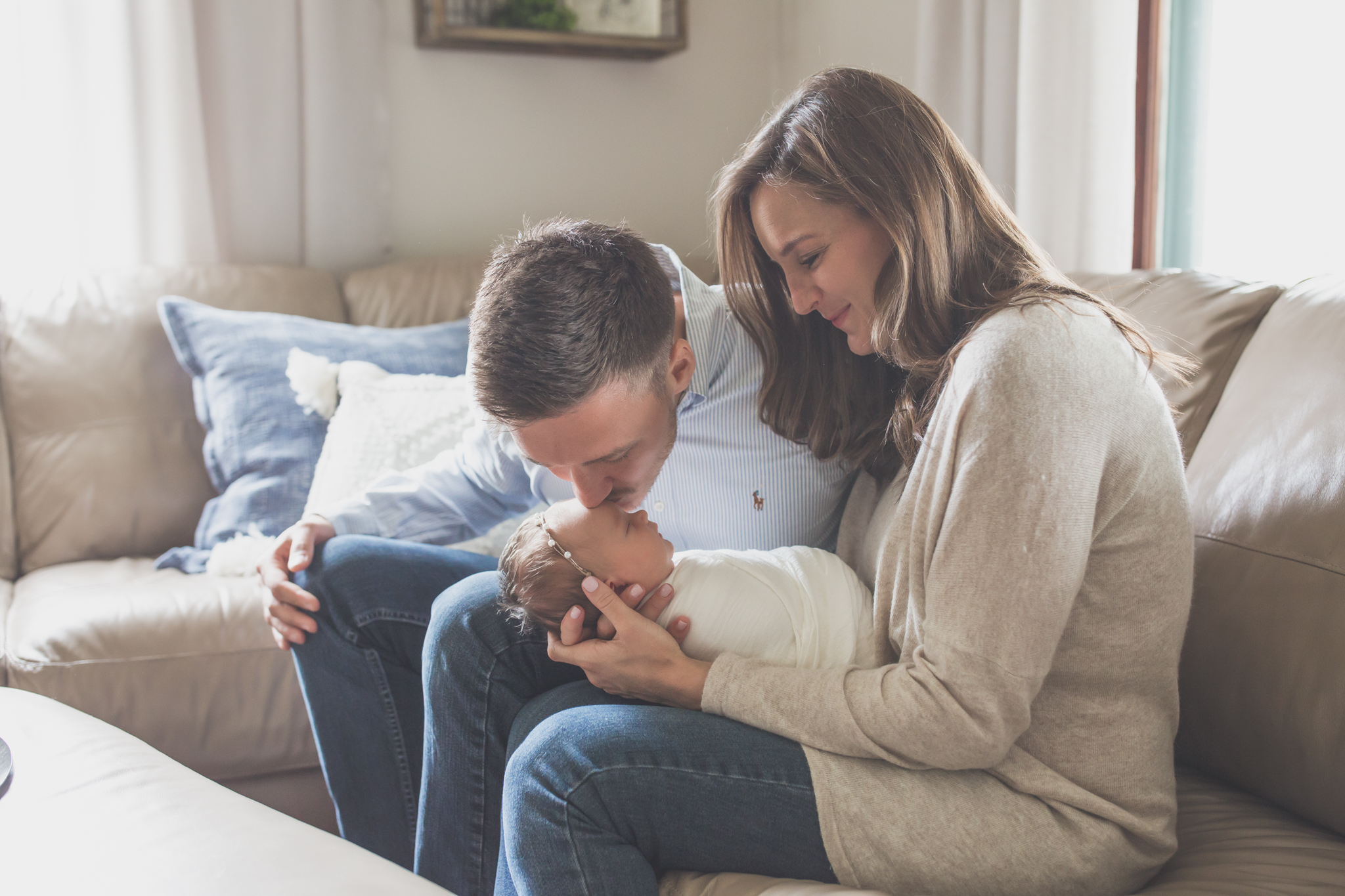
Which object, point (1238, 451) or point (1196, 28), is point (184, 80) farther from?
point (1238, 451)

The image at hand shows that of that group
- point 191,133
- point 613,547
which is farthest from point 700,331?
point 191,133

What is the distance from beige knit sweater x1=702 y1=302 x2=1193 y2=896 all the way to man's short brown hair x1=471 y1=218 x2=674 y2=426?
1.09 feet

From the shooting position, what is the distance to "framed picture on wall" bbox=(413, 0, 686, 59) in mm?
2594

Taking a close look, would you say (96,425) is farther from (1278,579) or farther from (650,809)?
(1278,579)

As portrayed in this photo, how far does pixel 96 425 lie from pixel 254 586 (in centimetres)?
63

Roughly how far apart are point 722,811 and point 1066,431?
0.44 m

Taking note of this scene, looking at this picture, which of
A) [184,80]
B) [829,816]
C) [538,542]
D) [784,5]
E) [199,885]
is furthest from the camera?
[784,5]

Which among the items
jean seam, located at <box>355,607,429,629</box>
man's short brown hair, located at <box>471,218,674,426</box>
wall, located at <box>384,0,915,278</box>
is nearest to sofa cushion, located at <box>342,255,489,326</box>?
wall, located at <box>384,0,915,278</box>

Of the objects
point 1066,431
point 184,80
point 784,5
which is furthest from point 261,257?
point 1066,431

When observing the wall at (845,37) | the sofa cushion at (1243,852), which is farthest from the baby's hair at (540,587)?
the wall at (845,37)

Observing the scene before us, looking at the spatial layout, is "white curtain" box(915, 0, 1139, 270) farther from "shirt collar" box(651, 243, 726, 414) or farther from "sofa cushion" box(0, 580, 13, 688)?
"sofa cushion" box(0, 580, 13, 688)

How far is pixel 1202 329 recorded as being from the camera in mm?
1317

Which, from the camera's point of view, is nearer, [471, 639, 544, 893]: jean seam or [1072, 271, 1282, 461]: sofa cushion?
[471, 639, 544, 893]: jean seam

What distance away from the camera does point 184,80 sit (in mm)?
2363
